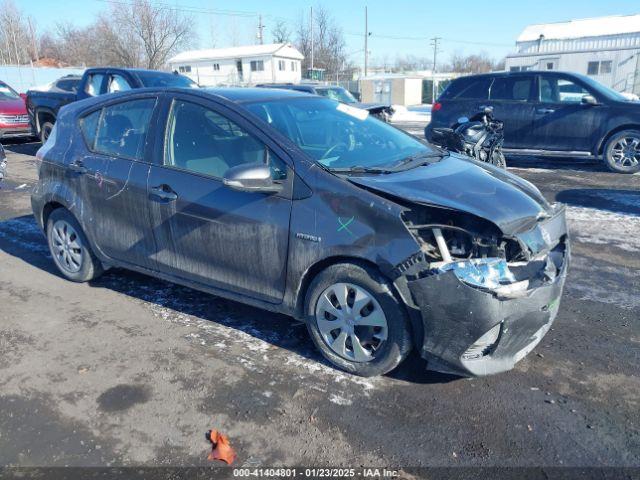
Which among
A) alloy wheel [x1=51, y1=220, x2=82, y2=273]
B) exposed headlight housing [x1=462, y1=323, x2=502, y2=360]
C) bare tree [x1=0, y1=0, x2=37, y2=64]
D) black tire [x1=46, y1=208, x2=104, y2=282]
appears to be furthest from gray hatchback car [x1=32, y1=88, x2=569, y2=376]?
bare tree [x1=0, y1=0, x2=37, y2=64]

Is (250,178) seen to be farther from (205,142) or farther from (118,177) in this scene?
(118,177)

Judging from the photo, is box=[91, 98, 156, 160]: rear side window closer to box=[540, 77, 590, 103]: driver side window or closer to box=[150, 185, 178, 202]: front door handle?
box=[150, 185, 178, 202]: front door handle

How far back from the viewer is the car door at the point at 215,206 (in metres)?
3.38

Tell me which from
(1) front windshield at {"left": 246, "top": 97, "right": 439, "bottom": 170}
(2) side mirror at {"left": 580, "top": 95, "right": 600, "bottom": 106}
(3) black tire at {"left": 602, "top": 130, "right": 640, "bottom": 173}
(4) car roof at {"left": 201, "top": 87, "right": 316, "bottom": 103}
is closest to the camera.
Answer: (1) front windshield at {"left": 246, "top": 97, "right": 439, "bottom": 170}

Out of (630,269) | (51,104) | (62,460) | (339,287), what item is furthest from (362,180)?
(51,104)

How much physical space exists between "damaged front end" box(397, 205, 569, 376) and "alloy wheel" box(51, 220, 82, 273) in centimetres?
319

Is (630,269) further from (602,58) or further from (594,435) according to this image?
(602,58)

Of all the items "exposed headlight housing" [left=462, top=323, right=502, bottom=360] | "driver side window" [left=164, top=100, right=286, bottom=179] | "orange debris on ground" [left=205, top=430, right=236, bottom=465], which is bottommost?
"orange debris on ground" [left=205, top=430, right=236, bottom=465]

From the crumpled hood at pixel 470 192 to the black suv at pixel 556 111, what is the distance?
6922mm

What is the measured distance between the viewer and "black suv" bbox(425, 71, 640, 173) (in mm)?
9328

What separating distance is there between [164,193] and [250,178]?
3.06ft

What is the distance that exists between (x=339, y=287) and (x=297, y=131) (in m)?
1.17

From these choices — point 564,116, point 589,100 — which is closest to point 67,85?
point 564,116

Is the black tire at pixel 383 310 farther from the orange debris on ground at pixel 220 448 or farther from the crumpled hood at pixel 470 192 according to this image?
the orange debris on ground at pixel 220 448
